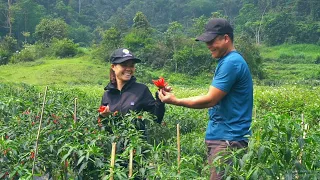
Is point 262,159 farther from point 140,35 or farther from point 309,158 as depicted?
point 140,35

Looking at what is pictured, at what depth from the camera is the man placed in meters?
2.81

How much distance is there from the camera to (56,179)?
334 cm

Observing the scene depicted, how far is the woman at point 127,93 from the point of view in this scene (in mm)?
3559

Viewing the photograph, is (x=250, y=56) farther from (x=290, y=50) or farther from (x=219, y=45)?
(x=219, y=45)

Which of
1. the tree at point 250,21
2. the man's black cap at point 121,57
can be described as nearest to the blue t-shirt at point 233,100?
the man's black cap at point 121,57

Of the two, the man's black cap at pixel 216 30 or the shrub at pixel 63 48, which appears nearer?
the man's black cap at pixel 216 30

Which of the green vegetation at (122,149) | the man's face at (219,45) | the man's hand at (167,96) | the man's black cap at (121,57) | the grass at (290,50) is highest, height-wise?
the man's face at (219,45)

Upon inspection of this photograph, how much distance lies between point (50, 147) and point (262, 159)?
4.89 ft

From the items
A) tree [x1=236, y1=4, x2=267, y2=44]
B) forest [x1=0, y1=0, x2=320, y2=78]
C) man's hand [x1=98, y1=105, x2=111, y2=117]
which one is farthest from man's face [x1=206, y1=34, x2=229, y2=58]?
tree [x1=236, y1=4, x2=267, y2=44]

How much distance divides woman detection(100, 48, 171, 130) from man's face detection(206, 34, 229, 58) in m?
0.75

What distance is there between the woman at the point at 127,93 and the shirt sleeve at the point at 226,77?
2.65 ft

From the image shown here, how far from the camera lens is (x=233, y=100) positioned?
2881 mm

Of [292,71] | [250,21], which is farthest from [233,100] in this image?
[250,21]

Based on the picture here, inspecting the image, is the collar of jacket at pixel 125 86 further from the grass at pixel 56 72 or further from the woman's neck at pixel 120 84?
the grass at pixel 56 72
